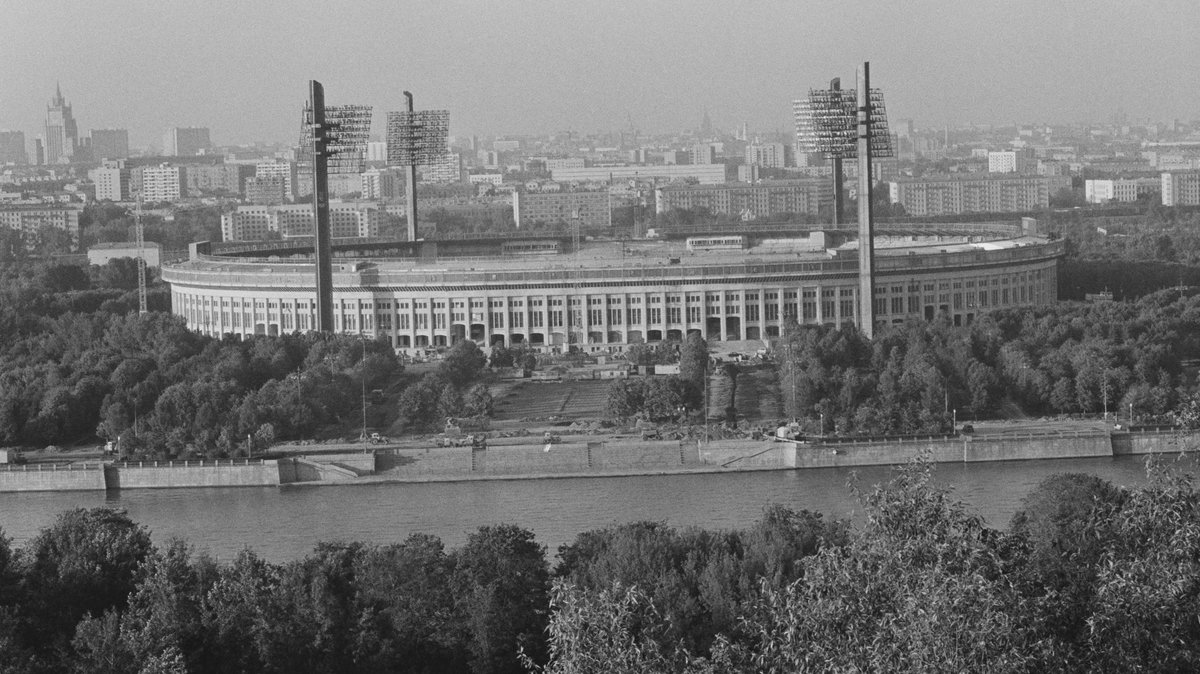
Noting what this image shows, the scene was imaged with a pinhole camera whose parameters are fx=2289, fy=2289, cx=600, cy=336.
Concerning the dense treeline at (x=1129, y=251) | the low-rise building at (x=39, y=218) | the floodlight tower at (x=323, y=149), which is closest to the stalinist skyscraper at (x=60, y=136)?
the low-rise building at (x=39, y=218)

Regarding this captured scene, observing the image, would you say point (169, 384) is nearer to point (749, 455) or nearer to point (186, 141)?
point (749, 455)

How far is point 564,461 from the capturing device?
72.7 feet

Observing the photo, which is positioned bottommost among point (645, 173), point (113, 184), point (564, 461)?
point (564, 461)

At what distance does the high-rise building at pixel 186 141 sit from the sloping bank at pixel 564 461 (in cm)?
9419

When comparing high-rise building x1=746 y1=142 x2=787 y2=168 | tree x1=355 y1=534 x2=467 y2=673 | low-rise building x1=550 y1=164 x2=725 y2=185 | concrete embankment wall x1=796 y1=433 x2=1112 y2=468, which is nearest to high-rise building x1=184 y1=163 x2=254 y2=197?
low-rise building x1=550 y1=164 x2=725 y2=185

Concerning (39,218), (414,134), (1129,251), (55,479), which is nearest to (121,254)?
(414,134)

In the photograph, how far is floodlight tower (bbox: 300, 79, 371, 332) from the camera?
3122 centimetres

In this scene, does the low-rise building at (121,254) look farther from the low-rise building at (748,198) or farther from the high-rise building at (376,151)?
the high-rise building at (376,151)

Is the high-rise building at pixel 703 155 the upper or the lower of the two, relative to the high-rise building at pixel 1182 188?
upper

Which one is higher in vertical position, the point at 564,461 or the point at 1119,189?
the point at 1119,189

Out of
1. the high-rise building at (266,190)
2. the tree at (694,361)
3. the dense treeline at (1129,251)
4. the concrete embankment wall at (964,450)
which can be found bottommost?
the concrete embankment wall at (964,450)

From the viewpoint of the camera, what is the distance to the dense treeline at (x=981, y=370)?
23.6m

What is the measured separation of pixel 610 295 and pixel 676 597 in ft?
61.8

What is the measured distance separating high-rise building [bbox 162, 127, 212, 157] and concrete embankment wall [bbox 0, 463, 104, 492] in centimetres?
9389
